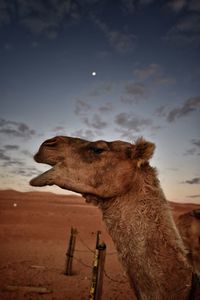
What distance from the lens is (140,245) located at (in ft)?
10.3

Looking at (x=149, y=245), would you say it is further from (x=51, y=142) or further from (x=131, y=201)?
(x=51, y=142)

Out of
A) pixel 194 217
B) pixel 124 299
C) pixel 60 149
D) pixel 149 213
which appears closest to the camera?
pixel 149 213

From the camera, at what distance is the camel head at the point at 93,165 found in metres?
3.70

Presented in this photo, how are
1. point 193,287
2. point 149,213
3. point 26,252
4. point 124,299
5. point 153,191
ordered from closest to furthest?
point 193,287 < point 149,213 < point 153,191 < point 124,299 < point 26,252

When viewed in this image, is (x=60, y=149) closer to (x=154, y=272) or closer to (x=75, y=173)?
(x=75, y=173)

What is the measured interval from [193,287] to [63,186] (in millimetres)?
2010

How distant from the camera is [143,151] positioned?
379 centimetres

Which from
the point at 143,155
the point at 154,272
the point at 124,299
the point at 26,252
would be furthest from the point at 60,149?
the point at 26,252

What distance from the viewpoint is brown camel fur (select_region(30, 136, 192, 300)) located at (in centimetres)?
297

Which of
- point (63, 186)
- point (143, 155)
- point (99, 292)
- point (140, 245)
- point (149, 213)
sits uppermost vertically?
point (143, 155)

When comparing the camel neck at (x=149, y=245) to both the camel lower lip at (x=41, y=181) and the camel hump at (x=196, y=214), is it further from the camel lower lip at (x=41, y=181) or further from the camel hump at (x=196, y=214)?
the camel hump at (x=196, y=214)

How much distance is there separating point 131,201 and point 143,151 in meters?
0.74

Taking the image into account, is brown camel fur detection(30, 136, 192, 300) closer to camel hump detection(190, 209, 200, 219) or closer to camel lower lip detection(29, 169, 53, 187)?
camel lower lip detection(29, 169, 53, 187)

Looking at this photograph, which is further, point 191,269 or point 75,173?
point 75,173
